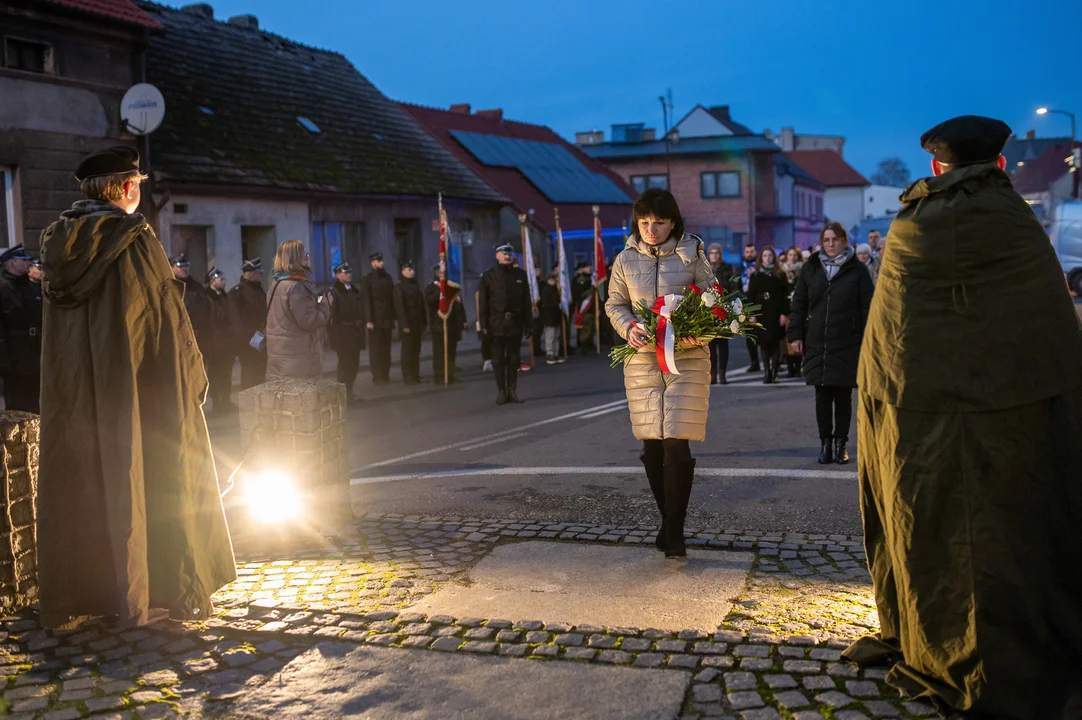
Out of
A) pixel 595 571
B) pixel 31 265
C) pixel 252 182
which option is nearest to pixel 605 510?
pixel 595 571

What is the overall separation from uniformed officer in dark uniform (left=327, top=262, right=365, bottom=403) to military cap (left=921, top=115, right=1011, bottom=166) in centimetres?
1387

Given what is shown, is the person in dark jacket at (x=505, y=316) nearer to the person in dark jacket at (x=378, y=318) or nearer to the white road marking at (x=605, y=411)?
the white road marking at (x=605, y=411)

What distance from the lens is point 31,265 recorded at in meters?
11.5

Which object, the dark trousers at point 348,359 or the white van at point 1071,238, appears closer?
the dark trousers at point 348,359

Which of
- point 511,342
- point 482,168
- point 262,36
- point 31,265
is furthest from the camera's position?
point 482,168

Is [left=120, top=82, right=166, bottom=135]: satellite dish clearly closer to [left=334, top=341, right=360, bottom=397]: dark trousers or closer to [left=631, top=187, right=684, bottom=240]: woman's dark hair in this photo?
[left=334, top=341, right=360, bottom=397]: dark trousers

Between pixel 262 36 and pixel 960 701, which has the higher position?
pixel 262 36

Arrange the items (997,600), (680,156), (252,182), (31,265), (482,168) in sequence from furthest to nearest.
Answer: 1. (680,156)
2. (482,168)
3. (252,182)
4. (31,265)
5. (997,600)

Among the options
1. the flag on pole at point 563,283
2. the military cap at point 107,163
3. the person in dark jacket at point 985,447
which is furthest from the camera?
the flag on pole at point 563,283

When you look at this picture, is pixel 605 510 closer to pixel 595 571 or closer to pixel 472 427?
pixel 595 571

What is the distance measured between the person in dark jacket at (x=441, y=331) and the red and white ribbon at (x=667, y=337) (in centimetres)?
1317

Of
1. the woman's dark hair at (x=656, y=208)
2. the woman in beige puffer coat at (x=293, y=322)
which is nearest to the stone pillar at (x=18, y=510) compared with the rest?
the woman's dark hair at (x=656, y=208)

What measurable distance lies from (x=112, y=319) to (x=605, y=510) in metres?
3.66

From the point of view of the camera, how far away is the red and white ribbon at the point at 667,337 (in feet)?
20.4
